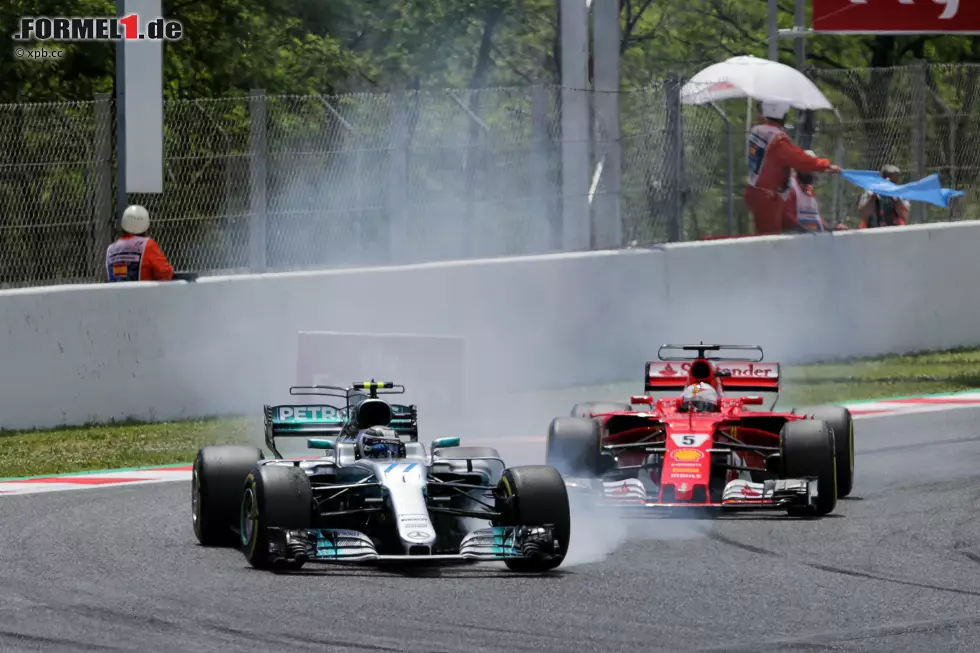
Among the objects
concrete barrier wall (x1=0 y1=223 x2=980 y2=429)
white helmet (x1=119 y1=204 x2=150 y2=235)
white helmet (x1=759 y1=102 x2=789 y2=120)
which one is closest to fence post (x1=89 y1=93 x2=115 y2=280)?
white helmet (x1=119 y1=204 x2=150 y2=235)

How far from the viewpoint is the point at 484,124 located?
16234 millimetres

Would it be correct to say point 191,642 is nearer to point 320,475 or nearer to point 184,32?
point 320,475

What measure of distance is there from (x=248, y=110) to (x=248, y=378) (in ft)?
7.25

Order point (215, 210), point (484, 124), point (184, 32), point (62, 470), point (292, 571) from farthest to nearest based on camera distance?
point (184, 32) → point (484, 124) → point (215, 210) → point (62, 470) → point (292, 571)

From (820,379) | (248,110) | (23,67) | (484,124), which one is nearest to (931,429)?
(820,379)

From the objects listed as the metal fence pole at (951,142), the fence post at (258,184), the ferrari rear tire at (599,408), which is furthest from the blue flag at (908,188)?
the ferrari rear tire at (599,408)

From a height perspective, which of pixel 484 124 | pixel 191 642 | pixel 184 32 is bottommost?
pixel 191 642

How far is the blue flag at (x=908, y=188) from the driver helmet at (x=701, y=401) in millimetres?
7717

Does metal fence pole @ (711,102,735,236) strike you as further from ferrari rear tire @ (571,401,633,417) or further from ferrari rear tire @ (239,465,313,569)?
ferrari rear tire @ (239,465,313,569)

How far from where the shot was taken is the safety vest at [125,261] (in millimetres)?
14172

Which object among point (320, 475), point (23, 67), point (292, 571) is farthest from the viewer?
point (23, 67)

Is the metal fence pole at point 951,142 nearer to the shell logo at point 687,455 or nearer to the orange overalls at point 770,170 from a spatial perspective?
the orange overalls at point 770,170

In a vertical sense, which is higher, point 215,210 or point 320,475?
point 215,210

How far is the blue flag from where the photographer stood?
1847 centimetres
